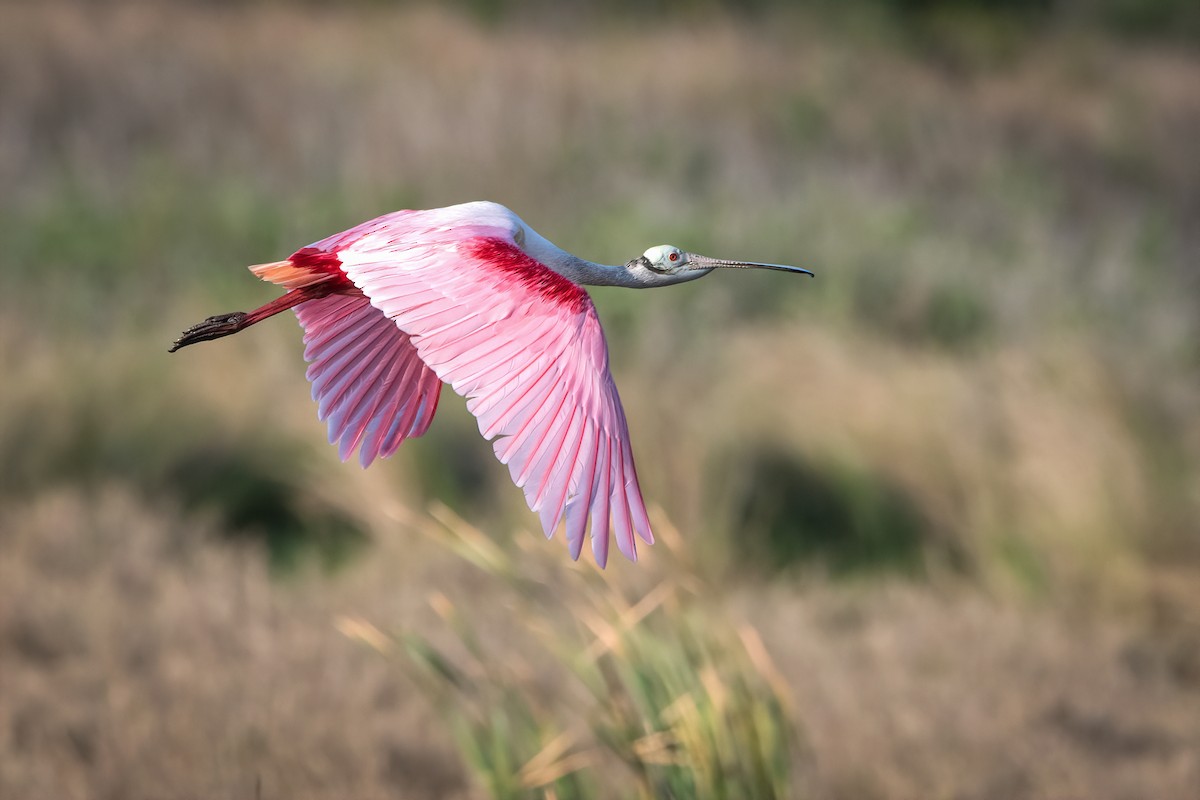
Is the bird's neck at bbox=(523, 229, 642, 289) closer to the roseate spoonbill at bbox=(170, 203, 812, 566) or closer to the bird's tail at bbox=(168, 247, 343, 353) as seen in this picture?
the roseate spoonbill at bbox=(170, 203, 812, 566)

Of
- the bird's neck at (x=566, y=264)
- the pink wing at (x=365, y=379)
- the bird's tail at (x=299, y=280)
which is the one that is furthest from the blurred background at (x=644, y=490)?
the bird's neck at (x=566, y=264)

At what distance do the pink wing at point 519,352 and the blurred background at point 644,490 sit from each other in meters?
1.13

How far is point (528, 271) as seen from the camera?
1.77m

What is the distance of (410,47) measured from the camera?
13.7 metres

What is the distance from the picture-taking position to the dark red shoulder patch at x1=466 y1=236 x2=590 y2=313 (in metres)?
1.75

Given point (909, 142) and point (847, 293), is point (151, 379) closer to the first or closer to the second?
point (847, 293)

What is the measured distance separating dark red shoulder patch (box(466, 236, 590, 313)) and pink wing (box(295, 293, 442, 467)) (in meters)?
0.29

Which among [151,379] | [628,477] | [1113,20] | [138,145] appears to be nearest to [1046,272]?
[151,379]

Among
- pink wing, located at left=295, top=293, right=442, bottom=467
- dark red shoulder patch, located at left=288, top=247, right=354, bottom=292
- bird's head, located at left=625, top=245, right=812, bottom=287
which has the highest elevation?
bird's head, located at left=625, top=245, right=812, bottom=287

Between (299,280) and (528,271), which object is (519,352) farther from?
(299,280)

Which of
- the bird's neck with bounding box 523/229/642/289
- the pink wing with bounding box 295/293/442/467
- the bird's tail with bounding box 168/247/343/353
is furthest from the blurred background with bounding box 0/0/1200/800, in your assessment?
the bird's neck with bounding box 523/229/642/289

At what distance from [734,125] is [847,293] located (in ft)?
15.6

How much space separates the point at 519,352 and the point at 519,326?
0.10 ft

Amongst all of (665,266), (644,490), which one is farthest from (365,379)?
(644,490)
